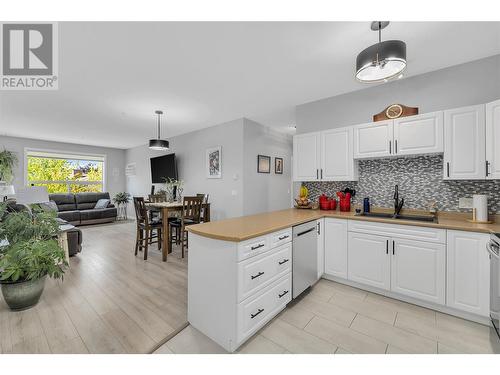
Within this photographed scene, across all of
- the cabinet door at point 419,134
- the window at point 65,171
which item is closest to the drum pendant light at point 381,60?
the cabinet door at point 419,134

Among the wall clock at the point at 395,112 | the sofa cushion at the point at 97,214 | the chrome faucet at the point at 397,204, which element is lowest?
the sofa cushion at the point at 97,214

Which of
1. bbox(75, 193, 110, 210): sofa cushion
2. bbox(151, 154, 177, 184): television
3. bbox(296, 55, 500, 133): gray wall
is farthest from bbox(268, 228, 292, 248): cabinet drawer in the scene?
bbox(75, 193, 110, 210): sofa cushion

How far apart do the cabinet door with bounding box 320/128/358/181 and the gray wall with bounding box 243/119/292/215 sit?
1.77 meters

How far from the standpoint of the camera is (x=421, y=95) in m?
2.51

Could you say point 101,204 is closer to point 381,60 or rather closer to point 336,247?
point 336,247

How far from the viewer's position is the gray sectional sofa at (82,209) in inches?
233

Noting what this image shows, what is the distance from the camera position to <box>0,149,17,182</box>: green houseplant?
5.27 meters

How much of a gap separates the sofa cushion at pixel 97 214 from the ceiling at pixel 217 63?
9.55 feet

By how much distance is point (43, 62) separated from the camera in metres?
2.26

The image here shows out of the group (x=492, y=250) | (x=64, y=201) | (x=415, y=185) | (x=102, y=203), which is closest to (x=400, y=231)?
(x=492, y=250)

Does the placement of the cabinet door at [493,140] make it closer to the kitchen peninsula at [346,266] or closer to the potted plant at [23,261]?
the kitchen peninsula at [346,266]

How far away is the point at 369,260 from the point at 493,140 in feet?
5.14

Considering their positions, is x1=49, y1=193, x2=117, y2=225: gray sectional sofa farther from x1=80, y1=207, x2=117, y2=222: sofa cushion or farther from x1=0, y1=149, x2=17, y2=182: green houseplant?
x1=0, y1=149, x2=17, y2=182: green houseplant

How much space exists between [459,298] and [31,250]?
3.94m
